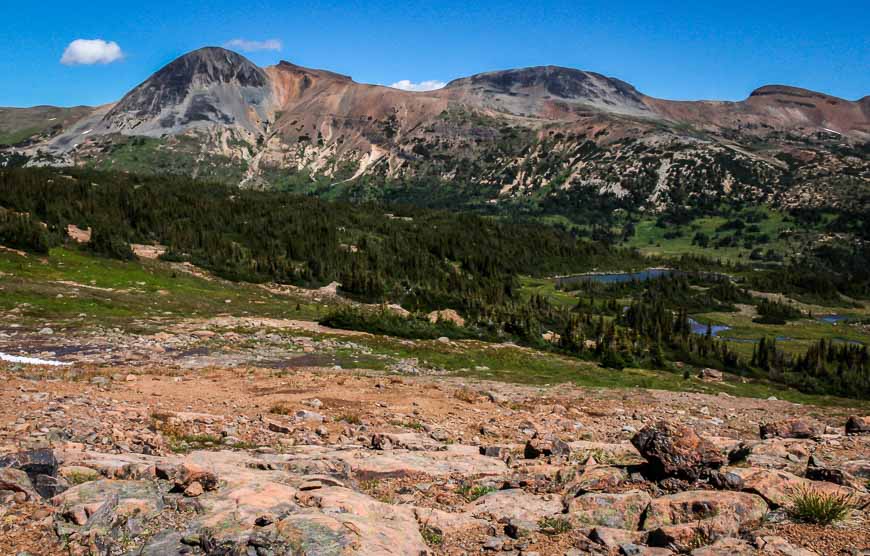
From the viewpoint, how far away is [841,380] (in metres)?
48.5

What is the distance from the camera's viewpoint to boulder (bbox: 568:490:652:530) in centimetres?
949

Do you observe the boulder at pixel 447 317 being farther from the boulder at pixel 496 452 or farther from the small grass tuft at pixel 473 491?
the small grass tuft at pixel 473 491

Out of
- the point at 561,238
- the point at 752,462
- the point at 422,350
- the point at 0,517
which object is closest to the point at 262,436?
the point at 0,517

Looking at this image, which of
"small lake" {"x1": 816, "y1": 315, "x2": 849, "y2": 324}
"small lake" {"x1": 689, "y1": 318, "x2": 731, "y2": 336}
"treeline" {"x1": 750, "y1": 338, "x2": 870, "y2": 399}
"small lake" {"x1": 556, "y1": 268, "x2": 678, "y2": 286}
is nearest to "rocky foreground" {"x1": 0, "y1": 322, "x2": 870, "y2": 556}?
"treeline" {"x1": 750, "y1": 338, "x2": 870, "y2": 399}

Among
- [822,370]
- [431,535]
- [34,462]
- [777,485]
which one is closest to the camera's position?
[431,535]

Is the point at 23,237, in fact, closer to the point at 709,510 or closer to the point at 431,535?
the point at 431,535

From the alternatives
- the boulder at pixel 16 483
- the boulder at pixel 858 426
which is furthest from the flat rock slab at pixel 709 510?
the boulder at pixel 858 426

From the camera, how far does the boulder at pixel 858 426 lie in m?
17.6

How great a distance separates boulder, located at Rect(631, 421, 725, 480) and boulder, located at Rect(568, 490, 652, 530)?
1.21 meters

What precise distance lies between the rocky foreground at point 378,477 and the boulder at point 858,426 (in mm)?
66

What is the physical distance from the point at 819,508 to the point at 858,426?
11321 mm

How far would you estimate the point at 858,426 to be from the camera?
1772 centimetres

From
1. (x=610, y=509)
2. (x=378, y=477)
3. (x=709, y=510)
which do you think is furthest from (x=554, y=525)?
(x=378, y=477)

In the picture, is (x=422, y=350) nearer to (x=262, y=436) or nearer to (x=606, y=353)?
(x=606, y=353)
